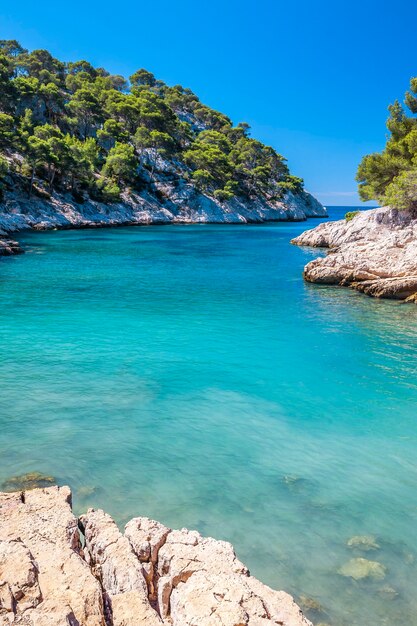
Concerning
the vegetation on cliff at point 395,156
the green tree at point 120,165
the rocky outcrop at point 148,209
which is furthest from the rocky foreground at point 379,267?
the green tree at point 120,165

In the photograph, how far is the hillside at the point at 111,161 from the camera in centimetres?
6575

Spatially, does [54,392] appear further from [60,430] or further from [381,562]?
[381,562]

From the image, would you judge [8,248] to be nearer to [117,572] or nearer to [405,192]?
[405,192]

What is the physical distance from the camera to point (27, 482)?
7809 mm

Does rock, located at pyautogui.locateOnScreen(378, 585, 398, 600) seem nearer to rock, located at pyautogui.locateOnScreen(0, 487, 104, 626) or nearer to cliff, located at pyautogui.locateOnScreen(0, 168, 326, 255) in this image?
rock, located at pyautogui.locateOnScreen(0, 487, 104, 626)

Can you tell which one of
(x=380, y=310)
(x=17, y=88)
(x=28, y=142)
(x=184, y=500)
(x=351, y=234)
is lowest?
(x=184, y=500)

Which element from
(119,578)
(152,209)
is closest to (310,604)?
(119,578)

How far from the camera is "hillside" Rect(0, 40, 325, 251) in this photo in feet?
216

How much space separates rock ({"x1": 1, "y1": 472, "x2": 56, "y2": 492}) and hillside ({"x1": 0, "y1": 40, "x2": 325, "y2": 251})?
180ft

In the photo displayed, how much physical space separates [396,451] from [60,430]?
7499 mm

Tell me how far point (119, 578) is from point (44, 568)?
75 centimetres

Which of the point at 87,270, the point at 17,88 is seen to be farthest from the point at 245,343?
the point at 17,88

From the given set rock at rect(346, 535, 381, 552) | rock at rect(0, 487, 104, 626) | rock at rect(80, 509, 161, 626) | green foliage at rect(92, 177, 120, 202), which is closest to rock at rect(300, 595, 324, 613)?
rock at rect(346, 535, 381, 552)

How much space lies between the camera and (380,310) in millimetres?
22078
